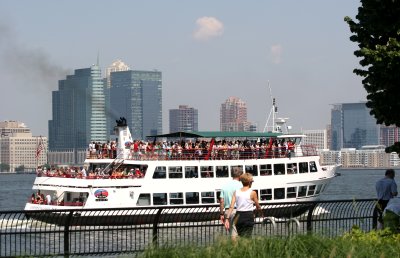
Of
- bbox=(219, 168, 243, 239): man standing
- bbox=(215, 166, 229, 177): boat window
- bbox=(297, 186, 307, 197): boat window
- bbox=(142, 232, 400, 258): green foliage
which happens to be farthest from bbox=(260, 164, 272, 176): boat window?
bbox=(142, 232, 400, 258): green foliage

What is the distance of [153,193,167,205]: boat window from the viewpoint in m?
47.6

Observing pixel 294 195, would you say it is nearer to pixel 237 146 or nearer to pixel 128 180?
pixel 237 146

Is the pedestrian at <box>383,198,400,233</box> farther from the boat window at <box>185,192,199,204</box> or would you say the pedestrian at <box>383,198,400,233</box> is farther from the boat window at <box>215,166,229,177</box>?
the boat window at <box>215,166,229,177</box>

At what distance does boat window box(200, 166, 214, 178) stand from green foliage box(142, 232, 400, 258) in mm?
33141

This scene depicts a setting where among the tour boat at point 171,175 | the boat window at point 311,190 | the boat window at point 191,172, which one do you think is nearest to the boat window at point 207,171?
the tour boat at point 171,175

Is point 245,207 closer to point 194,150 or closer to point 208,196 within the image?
point 208,196

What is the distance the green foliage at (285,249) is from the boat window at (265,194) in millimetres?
34861

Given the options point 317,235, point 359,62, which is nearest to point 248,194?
point 317,235

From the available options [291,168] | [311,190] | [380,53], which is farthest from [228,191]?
[311,190]

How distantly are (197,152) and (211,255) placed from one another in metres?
34.6

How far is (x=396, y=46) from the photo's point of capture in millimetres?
22734

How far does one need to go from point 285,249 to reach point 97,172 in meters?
34.3

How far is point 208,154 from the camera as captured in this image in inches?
1945

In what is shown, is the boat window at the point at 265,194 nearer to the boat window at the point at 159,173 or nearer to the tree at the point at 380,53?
the boat window at the point at 159,173
